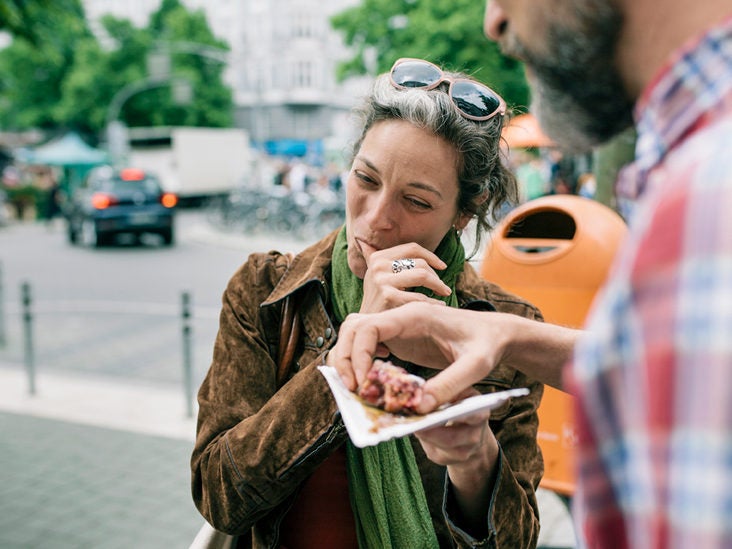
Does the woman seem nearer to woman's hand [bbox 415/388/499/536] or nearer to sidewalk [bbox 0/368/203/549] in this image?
woman's hand [bbox 415/388/499/536]

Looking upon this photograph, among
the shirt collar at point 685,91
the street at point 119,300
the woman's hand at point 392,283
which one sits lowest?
the street at point 119,300

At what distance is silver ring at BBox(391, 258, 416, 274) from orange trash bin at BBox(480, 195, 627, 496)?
162 cm

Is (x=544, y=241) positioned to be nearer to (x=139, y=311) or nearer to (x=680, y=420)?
(x=680, y=420)

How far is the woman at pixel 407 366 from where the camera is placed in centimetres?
153

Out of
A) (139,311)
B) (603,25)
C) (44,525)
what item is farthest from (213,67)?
(603,25)

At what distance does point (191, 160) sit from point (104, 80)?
14.9 meters

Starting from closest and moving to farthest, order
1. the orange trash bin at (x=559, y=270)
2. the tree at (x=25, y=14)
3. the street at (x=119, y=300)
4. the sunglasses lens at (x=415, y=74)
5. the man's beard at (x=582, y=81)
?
1. the man's beard at (x=582, y=81)
2. the sunglasses lens at (x=415, y=74)
3. the orange trash bin at (x=559, y=270)
4. the tree at (x=25, y=14)
5. the street at (x=119, y=300)

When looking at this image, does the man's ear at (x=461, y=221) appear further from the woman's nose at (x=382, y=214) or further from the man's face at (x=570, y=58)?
the man's face at (x=570, y=58)

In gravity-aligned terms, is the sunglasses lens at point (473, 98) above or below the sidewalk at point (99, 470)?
above

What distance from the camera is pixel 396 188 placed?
5.82ft

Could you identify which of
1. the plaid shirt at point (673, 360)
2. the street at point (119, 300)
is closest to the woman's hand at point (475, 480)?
the plaid shirt at point (673, 360)

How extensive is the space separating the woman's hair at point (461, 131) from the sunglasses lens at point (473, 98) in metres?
0.02

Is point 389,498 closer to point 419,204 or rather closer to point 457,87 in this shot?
point 419,204

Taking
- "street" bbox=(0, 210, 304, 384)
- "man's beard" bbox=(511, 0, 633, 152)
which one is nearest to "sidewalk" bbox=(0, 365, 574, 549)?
"street" bbox=(0, 210, 304, 384)
